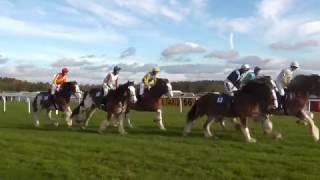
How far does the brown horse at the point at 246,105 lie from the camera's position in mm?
16469

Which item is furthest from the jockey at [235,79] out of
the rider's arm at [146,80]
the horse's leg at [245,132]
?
the rider's arm at [146,80]

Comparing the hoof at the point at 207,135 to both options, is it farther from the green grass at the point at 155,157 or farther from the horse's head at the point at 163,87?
the horse's head at the point at 163,87

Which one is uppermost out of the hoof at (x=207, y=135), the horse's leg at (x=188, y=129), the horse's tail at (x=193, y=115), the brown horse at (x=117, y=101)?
the brown horse at (x=117, y=101)

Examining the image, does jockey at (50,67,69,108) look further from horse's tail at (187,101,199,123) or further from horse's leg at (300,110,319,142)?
horse's leg at (300,110,319,142)

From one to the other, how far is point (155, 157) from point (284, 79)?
249 inches

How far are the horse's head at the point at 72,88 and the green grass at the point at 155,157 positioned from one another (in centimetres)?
451

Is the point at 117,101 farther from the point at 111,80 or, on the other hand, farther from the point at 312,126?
the point at 312,126

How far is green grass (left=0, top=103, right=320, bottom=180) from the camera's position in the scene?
11656 millimetres

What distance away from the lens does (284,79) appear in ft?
57.7

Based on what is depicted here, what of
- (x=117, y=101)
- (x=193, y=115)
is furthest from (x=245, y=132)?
(x=117, y=101)

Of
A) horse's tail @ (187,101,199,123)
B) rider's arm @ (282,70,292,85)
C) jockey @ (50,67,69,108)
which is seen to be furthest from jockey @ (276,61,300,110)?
jockey @ (50,67,69,108)

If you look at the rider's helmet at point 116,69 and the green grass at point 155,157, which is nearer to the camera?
the green grass at point 155,157

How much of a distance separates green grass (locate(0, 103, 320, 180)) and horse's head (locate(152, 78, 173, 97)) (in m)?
3.06

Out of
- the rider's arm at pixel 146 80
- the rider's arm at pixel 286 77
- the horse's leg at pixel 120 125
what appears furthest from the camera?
the rider's arm at pixel 146 80
